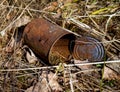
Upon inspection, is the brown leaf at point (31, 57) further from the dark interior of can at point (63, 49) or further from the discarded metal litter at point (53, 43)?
the dark interior of can at point (63, 49)

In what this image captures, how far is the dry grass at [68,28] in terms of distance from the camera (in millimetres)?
2865

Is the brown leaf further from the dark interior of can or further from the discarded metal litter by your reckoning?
the dark interior of can

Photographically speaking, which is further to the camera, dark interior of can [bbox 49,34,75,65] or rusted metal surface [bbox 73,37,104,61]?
dark interior of can [bbox 49,34,75,65]

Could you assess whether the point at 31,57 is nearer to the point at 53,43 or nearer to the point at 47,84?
the point at 53,43

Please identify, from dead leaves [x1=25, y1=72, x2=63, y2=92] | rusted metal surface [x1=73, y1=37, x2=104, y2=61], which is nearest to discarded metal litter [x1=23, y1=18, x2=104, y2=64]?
rusted metal surface [x1=73, y1=37, x2=104, y2=61]

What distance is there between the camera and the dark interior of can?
10.6 ft

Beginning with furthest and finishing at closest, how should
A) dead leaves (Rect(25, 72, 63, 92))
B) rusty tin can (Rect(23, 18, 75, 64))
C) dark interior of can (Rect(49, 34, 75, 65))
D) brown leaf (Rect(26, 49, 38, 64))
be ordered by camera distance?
dark interior of can (Rect(49, 34, 75, 65)), brown leaf (Rect(26, 49, 38, 64)), rusty tin can (Rect(23, 18, 75, 64)), dead leaves (Rect(25, 72, 63, 92))

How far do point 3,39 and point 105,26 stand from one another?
1024 mm

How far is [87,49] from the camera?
3.25 metres

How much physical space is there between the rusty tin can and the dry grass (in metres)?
0.12

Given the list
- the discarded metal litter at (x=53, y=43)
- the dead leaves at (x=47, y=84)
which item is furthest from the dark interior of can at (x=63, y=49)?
the dead leaves at (x=47, y=84)

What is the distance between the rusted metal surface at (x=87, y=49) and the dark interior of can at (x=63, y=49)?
0.29 ft

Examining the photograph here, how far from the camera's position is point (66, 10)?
3.67 metres

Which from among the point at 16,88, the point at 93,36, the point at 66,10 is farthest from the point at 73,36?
the point at 16,88
